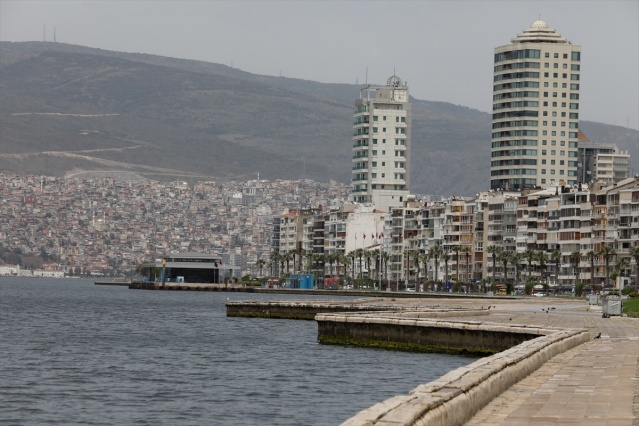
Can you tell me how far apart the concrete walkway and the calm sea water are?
20.8ft

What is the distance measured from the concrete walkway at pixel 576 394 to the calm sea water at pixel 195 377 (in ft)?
20.8

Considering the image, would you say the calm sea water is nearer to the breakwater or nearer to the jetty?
the breakwater

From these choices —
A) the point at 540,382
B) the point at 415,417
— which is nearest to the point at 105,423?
the point at 540,382

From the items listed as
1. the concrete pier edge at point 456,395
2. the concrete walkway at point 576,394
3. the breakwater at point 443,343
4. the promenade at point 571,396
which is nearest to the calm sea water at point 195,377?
the breakwater at point 443,343

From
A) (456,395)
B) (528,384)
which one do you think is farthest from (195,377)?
(456,395)

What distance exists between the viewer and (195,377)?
51750mm

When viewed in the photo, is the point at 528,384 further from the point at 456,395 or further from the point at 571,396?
the point at 456,395

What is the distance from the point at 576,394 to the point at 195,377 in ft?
82.8

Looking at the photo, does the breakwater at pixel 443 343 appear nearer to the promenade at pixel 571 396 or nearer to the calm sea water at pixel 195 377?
the promenade at pixel 571 396

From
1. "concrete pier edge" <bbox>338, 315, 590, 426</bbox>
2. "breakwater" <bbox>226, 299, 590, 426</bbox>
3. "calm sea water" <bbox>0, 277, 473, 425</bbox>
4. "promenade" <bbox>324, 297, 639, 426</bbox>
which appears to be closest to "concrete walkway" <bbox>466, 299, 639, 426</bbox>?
"promenade" <bbox>324, 297, 639, 426</bbox>

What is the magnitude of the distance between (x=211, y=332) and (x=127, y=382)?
40.2 meters

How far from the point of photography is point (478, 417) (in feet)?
81.5

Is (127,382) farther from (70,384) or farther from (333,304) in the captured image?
(333,304)

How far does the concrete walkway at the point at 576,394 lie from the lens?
24547 millimetres
